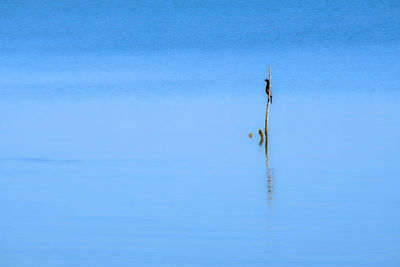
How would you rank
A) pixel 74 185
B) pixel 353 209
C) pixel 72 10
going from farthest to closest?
pixel 72 10 → pixel 74 185 → pixel 353 209

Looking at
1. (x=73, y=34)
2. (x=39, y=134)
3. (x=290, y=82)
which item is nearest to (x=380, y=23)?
(x=73, y=34)

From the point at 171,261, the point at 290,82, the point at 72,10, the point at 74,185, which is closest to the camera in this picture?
the point at 171,261

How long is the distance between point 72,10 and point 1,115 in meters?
123

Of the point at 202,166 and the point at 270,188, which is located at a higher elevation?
the point at 202,166

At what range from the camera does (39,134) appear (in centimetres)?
4184

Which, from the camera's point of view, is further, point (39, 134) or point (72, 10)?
point (72, 10)

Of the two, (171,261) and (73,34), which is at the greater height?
(73,34)

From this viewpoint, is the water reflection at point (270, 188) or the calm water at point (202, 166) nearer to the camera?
the calm water at point (202, 166)

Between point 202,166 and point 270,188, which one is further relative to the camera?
point 202,166

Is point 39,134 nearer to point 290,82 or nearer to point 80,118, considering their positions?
point 80,118

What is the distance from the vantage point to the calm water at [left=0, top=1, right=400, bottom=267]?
19.5 meters

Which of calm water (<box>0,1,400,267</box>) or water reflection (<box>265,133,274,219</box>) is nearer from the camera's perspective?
calm water (<box>0,1,400,267</box>)

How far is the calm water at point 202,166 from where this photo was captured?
1955 cm

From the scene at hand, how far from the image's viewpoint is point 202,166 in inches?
1203
